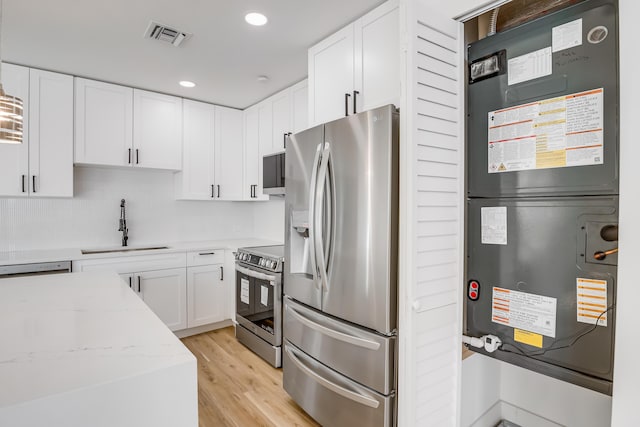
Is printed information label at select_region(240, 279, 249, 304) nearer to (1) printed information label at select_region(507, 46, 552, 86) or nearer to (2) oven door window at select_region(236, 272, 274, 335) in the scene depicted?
(2) oven door window at select_region(236, 272, 274, 335)

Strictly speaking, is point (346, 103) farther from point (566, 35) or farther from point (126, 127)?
point (126, 127)

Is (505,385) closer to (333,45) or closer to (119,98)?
(333,45)

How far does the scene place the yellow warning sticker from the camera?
1.40 meters

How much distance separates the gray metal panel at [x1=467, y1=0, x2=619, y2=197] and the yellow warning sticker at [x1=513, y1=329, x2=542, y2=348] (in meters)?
0.58

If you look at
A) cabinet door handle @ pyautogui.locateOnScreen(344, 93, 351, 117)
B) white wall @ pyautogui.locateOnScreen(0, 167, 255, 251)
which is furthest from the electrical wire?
white wall @ pyautogui.locateOnScreen(0, 167, 255, 251)

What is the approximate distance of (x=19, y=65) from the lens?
281cm

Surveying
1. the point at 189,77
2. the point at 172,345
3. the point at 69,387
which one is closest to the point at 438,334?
the point at 172,345

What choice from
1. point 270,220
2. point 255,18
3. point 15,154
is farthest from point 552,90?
point 15,154

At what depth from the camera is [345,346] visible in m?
1.81

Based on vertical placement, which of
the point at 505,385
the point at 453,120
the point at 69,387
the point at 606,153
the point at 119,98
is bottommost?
the point at 505,385

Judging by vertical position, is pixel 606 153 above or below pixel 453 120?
below

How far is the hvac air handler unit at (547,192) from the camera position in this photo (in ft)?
4.00

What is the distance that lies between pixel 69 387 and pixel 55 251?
3030 millimetres

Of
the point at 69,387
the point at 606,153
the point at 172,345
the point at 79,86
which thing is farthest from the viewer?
the point at 79,86
